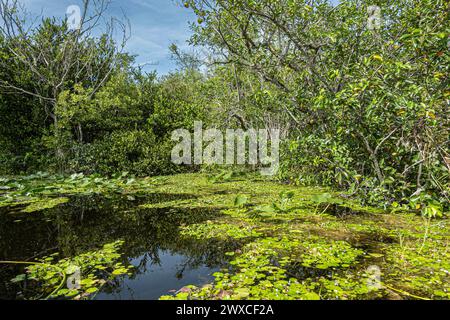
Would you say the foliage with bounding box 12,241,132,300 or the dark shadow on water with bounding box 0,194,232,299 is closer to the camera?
the foliage with bounding box 12,241,132,300

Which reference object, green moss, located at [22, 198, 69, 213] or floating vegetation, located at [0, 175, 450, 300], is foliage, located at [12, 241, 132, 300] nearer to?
floating vegetation, located at [0, 175, 450, 300]

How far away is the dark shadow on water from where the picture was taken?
Result: 2550 mm

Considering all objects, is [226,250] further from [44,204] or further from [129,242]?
[44,204]

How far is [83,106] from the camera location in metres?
9.66

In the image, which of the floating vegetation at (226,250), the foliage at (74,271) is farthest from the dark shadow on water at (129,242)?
the foliage at (74,271)

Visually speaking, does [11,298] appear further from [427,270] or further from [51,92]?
[51,92]

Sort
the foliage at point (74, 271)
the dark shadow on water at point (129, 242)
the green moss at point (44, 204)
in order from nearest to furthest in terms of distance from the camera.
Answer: the foliage at point (74, 271), the dark shadow on water at point (129, 242), the green moss at point (44, 204)

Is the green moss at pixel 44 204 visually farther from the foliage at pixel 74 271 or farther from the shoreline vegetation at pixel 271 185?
the foliage at pixel 74 271

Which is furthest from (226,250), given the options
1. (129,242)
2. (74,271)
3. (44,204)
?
(44,204)

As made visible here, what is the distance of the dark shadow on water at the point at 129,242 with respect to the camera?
255cm

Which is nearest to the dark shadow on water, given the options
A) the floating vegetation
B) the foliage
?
the floating vegetation

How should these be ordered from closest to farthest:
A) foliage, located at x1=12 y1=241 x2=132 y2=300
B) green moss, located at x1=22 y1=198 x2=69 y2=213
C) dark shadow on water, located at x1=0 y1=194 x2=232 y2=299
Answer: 1. foliage, located at x1=12 y1=241 x2=132 y2=300
2. dark shadow on water, located at x1=0 y1=194 x2=232 y2=299
3. green moss, located at x1=22 y1=198 x2=69 y2=213
